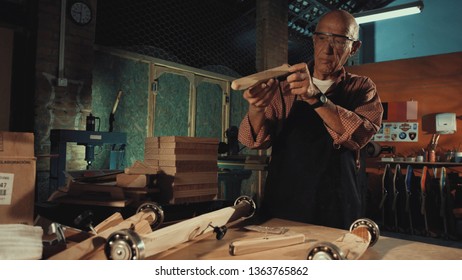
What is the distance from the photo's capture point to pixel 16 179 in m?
1.19

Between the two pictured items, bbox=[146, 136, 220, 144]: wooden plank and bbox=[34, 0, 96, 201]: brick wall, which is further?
bbox=[34, 0, 96, 201]: brick wall

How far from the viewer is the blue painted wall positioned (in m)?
6.14

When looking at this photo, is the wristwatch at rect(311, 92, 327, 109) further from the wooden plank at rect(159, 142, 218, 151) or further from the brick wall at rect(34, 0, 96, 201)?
the brick wall at rect(34, 0, 96, 201)

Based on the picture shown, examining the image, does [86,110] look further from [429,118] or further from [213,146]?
[429,118]

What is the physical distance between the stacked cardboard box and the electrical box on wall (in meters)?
4.87

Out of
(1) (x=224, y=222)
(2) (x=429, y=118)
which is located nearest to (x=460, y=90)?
(2) (x=429, y=118)

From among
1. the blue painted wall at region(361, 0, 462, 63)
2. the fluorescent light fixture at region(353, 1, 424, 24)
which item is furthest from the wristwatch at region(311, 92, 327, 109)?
the blue painted wall at region(361, 0, 462, 63)

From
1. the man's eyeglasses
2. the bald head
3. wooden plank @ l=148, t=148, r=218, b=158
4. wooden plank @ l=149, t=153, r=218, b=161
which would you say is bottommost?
wooden plank @ l=149, t=153, r=218, b=161

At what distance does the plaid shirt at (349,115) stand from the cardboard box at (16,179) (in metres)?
0.81

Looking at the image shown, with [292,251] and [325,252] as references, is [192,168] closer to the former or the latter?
[292,251]

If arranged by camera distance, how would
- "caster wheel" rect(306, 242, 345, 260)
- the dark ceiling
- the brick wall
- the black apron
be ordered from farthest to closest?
the dark ceiling, the brick wall, the black apron, "caster wheel" rect(306, 242, 345, 260)

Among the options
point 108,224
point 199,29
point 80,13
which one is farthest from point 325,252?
point 199,29

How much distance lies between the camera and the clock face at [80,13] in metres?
4.09

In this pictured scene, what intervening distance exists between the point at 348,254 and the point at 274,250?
191mm
